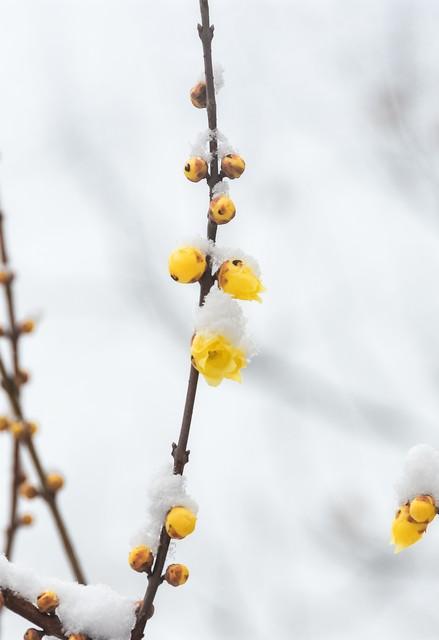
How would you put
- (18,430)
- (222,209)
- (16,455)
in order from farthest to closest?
(16,455), (18,430), (222,209)

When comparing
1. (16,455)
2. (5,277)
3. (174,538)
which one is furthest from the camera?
(16,455)

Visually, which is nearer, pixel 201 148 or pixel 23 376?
pixel 201 148

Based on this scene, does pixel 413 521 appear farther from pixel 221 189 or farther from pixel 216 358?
pixel 221 189

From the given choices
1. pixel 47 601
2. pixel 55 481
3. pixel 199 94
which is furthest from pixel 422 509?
pixel 55 481

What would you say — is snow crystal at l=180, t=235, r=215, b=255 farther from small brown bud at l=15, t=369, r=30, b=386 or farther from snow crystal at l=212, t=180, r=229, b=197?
small brown bud at l=15, t=369, r=30, b=386

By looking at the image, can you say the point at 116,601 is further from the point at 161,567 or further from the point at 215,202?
the point at 215,202

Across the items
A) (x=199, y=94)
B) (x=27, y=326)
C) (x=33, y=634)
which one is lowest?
(x=33, y=634)

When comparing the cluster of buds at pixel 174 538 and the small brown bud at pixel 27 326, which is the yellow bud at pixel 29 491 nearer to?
the small brown bud at pixel 27 326
